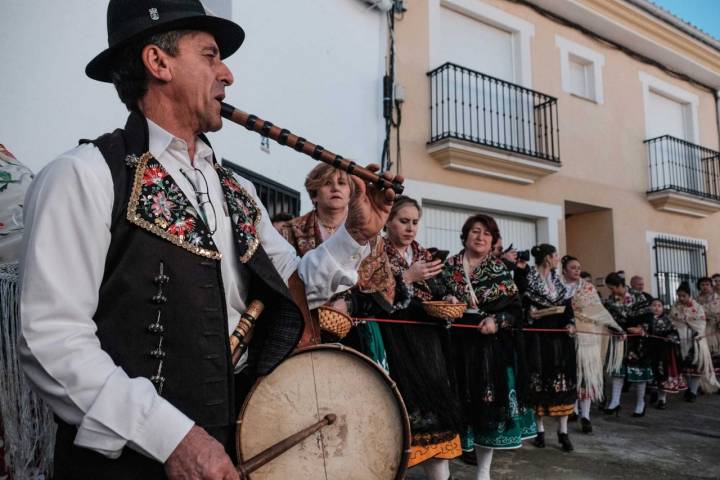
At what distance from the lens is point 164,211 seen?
1.42 metres

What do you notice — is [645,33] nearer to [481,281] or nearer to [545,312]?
[545,312]

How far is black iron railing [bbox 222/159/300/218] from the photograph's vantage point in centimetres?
523

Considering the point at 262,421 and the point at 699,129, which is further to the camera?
the point at 699,129

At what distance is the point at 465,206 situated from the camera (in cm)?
917

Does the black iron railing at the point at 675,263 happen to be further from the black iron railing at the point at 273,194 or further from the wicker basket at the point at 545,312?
the black iron railing at the point at 273,194

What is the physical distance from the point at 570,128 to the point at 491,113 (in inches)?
86.1

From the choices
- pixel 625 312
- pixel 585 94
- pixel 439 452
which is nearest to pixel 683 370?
pixel 625 312

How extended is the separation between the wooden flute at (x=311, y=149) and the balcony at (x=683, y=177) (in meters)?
11.6

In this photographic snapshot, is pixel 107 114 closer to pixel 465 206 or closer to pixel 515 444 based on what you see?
pixel 515 444

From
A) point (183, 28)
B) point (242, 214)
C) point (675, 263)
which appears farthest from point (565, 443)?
point (675, 263)

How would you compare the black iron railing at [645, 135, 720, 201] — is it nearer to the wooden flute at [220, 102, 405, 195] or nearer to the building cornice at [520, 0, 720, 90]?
the building cornice at [520, 0, 720, 90]

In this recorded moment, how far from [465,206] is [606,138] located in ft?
13.6

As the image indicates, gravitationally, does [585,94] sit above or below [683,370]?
above

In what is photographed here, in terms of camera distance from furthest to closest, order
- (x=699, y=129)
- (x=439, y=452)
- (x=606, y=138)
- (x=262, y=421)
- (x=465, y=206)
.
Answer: (x=699, y=129), (x=606, y=138), (x=465, y=206), (x=439, y=452), (x=262, y=421)
